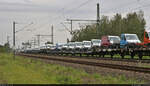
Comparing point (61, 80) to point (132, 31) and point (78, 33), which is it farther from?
point (78, 33)

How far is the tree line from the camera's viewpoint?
66756 mm

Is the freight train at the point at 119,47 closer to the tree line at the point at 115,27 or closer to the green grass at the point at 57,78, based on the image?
the tree line at the point at 115,27

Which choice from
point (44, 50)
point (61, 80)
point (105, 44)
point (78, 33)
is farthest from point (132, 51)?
point (78, 33)

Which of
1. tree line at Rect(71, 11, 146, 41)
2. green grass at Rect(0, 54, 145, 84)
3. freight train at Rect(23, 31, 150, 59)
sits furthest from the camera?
tree line at Rect(71, 11, 146, 41)

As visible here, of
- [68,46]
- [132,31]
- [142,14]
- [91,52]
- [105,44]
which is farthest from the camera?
[142,14]

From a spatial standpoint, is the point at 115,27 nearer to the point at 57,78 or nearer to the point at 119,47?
the point at 119,47

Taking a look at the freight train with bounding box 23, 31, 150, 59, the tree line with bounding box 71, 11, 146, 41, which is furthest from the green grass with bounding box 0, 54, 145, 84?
the tree line with bounding box 71, 11, 146, 41

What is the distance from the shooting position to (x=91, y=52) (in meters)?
46.3

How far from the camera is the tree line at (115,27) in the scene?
66.8 metres

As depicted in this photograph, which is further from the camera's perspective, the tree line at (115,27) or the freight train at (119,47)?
the tree line at (115,27)

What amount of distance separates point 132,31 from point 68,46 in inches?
559

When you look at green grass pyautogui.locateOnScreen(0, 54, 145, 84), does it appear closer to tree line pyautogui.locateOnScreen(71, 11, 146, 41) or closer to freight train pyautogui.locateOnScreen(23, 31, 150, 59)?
freight train pyautogui.locateOnScreen(23, 31, 150, 59)

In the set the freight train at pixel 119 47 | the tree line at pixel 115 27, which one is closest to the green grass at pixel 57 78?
the freight train at pixel 119 47

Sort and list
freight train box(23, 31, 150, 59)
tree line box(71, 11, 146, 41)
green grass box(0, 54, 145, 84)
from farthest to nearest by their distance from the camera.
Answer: tree line box(71, 11, 146, 41)
freight train box(23, 31, 150, 59)
green grass box(0, 54, 145, 84)
